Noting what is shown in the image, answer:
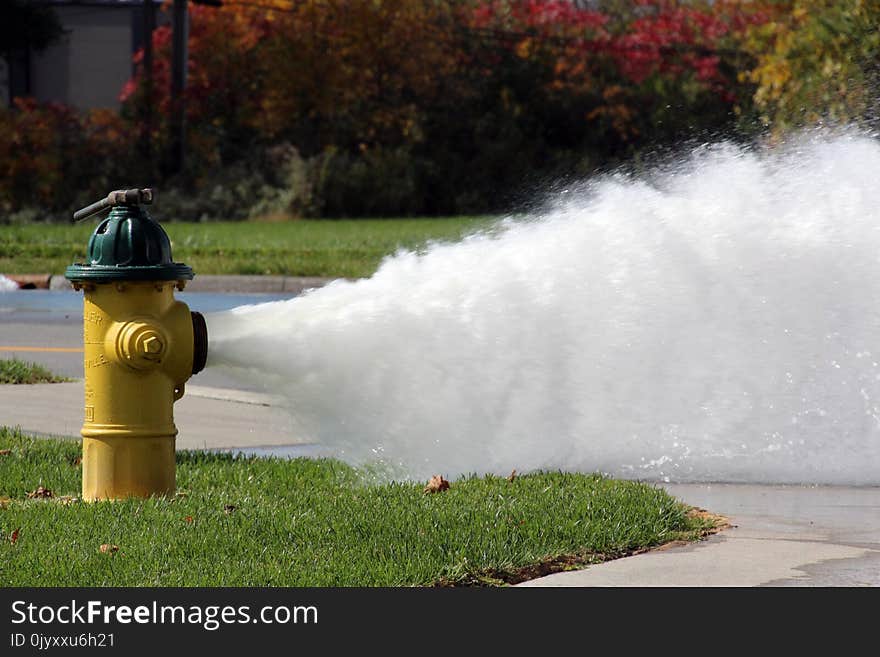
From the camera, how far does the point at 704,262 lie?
6.91 meters

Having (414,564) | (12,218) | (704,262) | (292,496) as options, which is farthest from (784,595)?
(12,218)

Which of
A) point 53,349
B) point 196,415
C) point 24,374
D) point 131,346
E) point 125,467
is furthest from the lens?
point 53,349

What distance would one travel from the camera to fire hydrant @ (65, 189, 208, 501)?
17.9 ft

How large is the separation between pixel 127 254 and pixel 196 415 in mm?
3100

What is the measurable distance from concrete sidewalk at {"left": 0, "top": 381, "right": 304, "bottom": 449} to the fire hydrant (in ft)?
5.27

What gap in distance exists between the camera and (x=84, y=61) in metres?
35.5

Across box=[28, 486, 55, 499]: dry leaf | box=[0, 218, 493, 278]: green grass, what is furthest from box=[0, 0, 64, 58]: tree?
box=[28, 486, 55, 499]: dry leaf

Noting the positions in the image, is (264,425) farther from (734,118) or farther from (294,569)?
(734,118)

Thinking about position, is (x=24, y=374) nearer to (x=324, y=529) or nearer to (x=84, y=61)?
(x=324, y=529)

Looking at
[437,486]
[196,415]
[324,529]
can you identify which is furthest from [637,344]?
[196,415]

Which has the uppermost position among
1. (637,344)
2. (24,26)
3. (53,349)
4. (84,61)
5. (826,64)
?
(84,61)

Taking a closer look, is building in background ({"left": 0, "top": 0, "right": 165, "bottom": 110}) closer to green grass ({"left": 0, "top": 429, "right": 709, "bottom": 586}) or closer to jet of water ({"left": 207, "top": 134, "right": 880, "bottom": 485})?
jet of water ({"left": 207, "top": 134, "right": 880, "bottom": 485})

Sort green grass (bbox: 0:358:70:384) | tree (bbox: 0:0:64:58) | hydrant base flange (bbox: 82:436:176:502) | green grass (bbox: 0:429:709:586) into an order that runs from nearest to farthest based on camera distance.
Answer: green grass (bbox: 0:429:709:586), hydrant base flange (bbox: 82:436:176:502), green grass (bbox: 0:358:70:384), tree (bbox: 0:0:64:58)

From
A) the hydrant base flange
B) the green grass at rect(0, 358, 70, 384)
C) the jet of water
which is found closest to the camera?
the hydrant base flange
